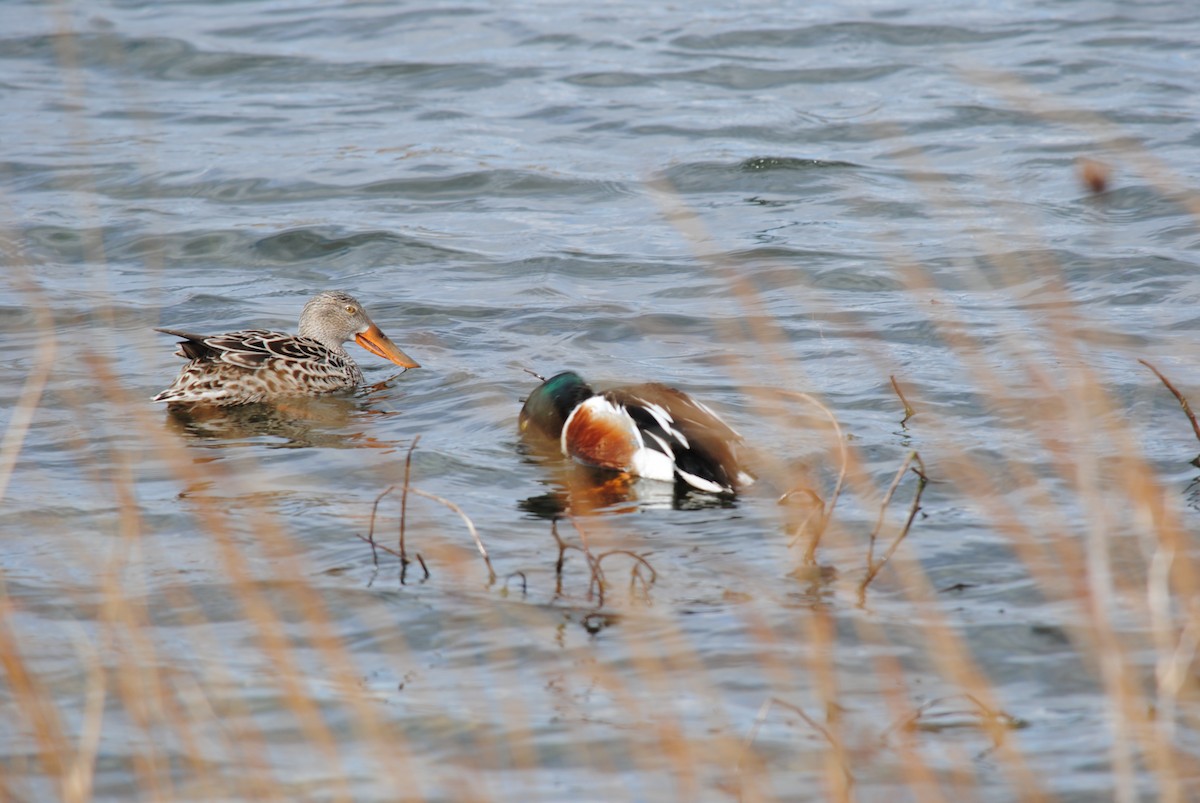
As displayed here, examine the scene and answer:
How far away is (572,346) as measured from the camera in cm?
910

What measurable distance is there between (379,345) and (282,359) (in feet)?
2.34

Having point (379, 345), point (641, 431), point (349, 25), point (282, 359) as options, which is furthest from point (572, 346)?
point (349, 25)

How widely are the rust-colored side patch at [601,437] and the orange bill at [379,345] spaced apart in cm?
204

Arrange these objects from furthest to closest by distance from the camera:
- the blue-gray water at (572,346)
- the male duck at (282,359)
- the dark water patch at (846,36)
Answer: the dark water patch at (846,36) < the male duck at (282,359) < the blue-gray water at (572,346)

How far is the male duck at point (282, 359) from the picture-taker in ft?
26.3

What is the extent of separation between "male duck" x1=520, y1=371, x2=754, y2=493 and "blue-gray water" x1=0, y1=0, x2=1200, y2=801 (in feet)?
0.81

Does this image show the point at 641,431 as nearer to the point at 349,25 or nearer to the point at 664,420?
the point at 664,420

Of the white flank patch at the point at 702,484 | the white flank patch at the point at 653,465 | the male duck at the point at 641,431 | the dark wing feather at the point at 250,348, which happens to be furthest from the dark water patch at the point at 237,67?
the white flank patch at the point at 702,484

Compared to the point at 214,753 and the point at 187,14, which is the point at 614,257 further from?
the point at 187,14

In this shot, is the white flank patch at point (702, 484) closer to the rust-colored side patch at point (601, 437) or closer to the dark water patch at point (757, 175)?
the rust-colored side patch at point (601, 437)

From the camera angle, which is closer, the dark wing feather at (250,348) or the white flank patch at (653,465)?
the white flank patch at (653,465)

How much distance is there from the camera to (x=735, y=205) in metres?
12.0

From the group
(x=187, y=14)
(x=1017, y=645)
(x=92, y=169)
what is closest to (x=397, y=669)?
(x=1017, y=645)

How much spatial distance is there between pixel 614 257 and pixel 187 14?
9480 mm
